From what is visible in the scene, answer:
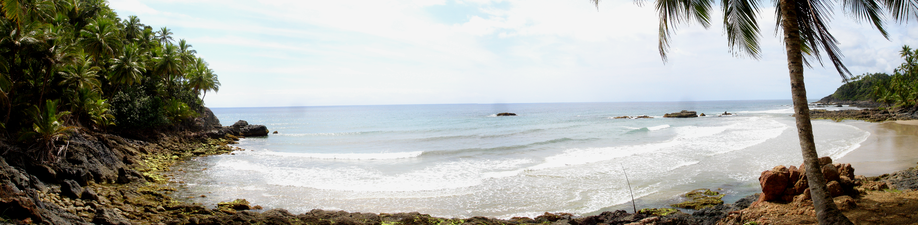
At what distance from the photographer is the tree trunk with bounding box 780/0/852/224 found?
181 inches

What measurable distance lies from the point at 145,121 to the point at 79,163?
12.6m

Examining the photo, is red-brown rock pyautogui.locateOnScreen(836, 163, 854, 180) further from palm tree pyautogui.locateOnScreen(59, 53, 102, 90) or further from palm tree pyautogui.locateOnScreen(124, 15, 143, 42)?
palm tree pyautogui.locateOnScreen(124, 15, 143, 42)

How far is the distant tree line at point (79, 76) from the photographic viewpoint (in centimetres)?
1165

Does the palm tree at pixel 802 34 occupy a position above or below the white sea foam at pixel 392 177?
above

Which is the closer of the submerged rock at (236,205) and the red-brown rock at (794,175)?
the red-brown rock at (794,175)

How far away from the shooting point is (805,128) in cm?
466

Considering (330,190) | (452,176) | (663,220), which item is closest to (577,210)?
(663,220)

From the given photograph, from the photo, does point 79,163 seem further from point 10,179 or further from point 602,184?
point 602,184

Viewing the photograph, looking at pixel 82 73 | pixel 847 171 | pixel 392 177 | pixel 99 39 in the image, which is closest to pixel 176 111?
pixel 99 39

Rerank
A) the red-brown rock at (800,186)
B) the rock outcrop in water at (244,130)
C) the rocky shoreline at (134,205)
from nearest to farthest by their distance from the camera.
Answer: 1. the red-brown rock at (800,186)
2. the rocky shoreline at (134,205)
3. the rock outcrop in water at (244,130)

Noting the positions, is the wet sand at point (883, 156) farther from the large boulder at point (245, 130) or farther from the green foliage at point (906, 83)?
the large boulder at point (245, 130)

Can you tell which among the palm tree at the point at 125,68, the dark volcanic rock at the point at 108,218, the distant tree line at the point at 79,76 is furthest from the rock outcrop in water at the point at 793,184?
the palm tree at the point at 125,68

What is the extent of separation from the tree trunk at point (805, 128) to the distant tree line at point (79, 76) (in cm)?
1395

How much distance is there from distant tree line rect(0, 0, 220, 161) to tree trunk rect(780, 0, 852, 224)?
1395cm
